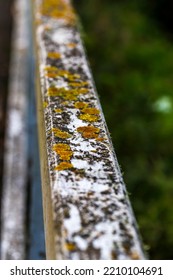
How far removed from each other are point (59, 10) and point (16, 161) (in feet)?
4.37

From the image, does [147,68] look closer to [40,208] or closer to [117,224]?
[40,208]

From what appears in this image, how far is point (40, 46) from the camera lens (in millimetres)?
3041

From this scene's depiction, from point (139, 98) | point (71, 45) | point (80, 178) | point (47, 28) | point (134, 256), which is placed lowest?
point (139, 98)

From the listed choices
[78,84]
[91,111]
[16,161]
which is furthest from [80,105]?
[16,161]

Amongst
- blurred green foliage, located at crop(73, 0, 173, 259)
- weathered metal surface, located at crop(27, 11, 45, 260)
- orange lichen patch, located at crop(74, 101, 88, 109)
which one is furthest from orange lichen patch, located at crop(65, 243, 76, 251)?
blurred green foliage, located at crop(73, 0, 173, 259)

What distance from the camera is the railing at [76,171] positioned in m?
1.35

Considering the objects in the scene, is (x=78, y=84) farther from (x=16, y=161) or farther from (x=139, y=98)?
(x=139, y=98)

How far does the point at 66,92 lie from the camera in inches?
91.5

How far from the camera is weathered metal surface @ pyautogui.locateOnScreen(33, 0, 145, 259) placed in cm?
134

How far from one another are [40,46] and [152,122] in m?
2.82

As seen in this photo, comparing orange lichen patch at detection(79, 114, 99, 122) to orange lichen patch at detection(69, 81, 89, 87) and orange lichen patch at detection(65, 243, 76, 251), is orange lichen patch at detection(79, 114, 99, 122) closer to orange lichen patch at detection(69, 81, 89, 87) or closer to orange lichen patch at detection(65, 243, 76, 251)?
orange lichen patch at detection(69, 81, 89, 87)

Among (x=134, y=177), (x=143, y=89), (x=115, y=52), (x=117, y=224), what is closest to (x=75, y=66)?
(x=117, y=224)

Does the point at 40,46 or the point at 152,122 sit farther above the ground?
the point at 40,46

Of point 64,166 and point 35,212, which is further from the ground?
point 64,166
